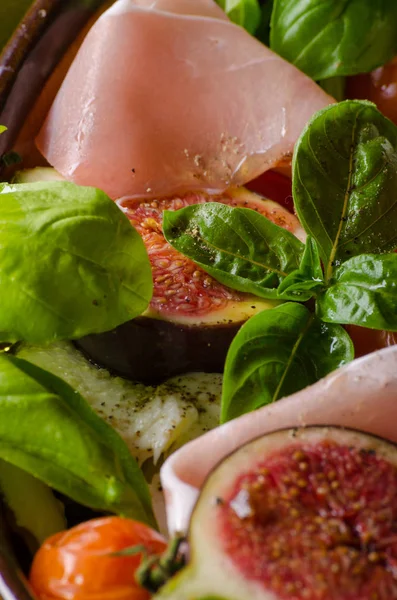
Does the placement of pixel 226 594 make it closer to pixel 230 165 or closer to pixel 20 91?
pixel 230 165

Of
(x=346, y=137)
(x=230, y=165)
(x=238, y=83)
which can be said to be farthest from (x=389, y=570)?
(x=238, y=83)

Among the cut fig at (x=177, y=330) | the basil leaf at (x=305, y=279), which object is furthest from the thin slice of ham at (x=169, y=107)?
the basil leaf at (x=305, y=279)

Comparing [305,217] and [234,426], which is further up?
[305,217]

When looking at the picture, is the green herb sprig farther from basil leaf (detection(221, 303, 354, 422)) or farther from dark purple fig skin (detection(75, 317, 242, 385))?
dark purple fig skin (detection(75, 317, 242, 385))

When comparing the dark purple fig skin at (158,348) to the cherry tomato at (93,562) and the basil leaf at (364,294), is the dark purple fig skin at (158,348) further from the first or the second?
the cherry tomato at (93,562)

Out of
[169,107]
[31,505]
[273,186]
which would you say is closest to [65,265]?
[31,505]
